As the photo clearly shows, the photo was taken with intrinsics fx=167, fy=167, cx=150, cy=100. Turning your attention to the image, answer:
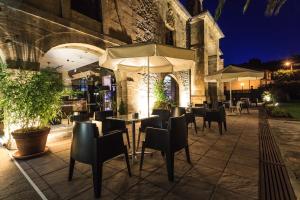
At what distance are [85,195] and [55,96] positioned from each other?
2203 mm

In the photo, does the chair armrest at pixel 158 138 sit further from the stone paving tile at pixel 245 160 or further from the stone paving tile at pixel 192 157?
the stone paving tile at pixel 245 160

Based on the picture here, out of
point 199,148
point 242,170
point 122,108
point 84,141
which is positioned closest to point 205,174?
point 242,170

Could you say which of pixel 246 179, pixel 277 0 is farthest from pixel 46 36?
pixel 246 179

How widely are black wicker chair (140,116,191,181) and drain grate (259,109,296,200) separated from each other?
105 centimetres

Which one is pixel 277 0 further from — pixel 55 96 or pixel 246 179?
pixel 55 96

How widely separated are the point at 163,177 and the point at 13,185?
6.32 feet

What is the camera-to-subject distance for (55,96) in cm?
334

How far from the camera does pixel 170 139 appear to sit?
7.43 feet

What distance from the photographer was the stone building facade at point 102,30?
3.68m

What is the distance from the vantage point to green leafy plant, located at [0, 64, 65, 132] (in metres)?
2.96

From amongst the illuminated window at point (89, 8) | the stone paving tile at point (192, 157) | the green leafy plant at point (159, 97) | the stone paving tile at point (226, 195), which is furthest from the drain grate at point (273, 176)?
the illuminated window at point (89, 8)

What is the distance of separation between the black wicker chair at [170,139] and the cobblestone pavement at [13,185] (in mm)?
1418

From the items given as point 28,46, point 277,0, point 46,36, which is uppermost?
point 46,36

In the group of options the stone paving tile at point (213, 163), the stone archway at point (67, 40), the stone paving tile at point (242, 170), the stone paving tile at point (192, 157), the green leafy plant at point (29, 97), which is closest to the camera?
the stone paving tile at point (242, 170)
